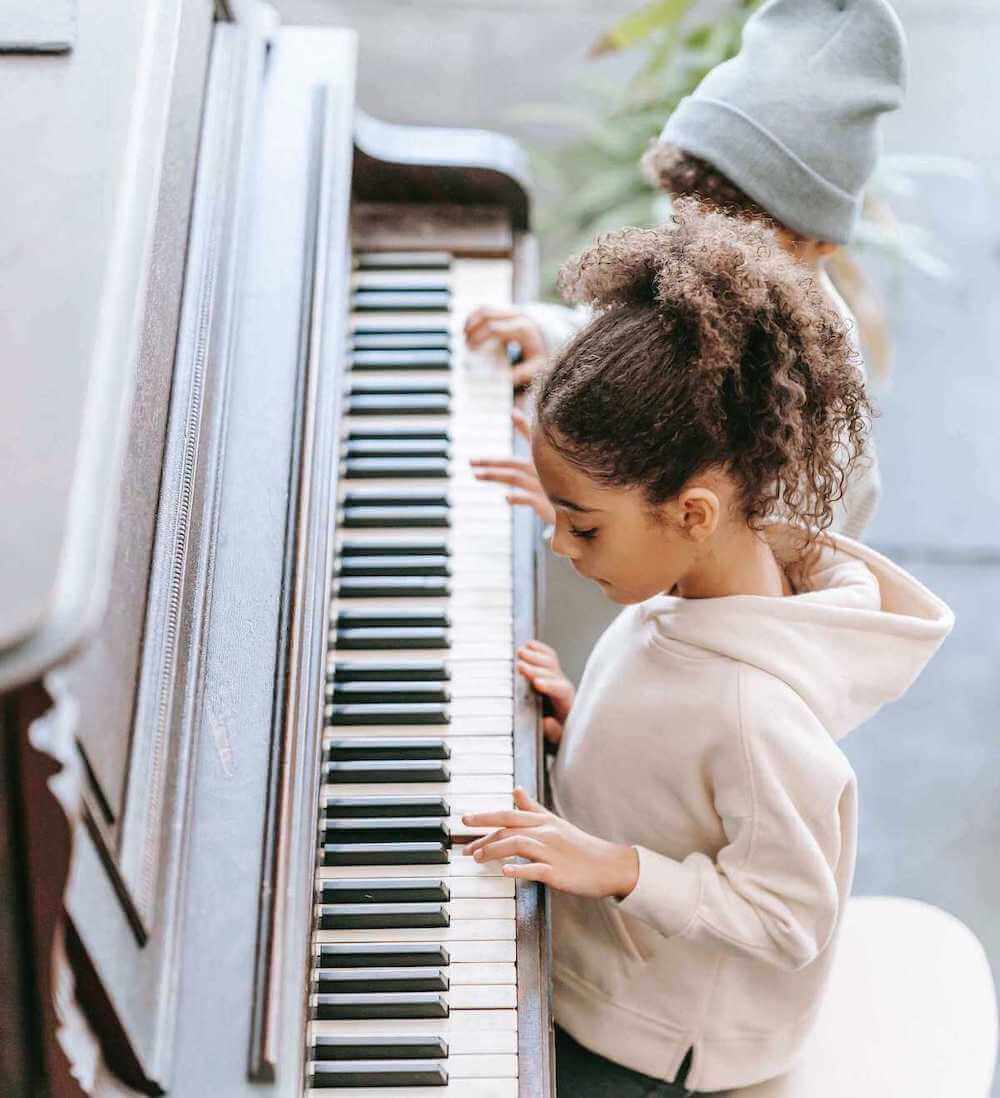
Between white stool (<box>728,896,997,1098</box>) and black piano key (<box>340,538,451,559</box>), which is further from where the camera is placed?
black piano key (<box>340,538,451,559</box>)

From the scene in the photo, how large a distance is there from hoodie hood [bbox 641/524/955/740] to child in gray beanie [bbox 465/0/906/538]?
0.22 metres

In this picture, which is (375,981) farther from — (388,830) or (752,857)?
(752,857)

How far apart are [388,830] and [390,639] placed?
290mm

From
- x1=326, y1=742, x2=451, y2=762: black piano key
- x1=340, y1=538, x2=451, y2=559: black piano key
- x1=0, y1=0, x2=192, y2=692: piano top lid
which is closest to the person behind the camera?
x1=0, y1=0, x2=192, y2=692: piano top lid

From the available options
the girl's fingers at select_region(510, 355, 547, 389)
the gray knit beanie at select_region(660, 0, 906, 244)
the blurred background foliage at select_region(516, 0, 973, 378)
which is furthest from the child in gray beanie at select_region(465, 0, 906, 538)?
the blurred background foliage at select_region(516, 0, 973, 378)

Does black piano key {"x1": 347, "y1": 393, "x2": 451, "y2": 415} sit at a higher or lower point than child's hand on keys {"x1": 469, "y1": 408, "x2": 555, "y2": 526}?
higher

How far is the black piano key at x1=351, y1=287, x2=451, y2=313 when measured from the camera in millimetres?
2223

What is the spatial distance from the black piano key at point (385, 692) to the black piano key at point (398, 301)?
2.26ft

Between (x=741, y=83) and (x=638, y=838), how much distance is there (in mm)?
970

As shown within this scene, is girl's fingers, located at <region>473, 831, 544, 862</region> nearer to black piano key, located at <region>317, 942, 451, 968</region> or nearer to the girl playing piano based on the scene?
the girl playing piano

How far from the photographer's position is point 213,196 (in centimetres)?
185

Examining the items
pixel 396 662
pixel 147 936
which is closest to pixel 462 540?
pixel 396 662

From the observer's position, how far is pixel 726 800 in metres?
1.52

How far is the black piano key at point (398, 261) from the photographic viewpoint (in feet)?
7.48
